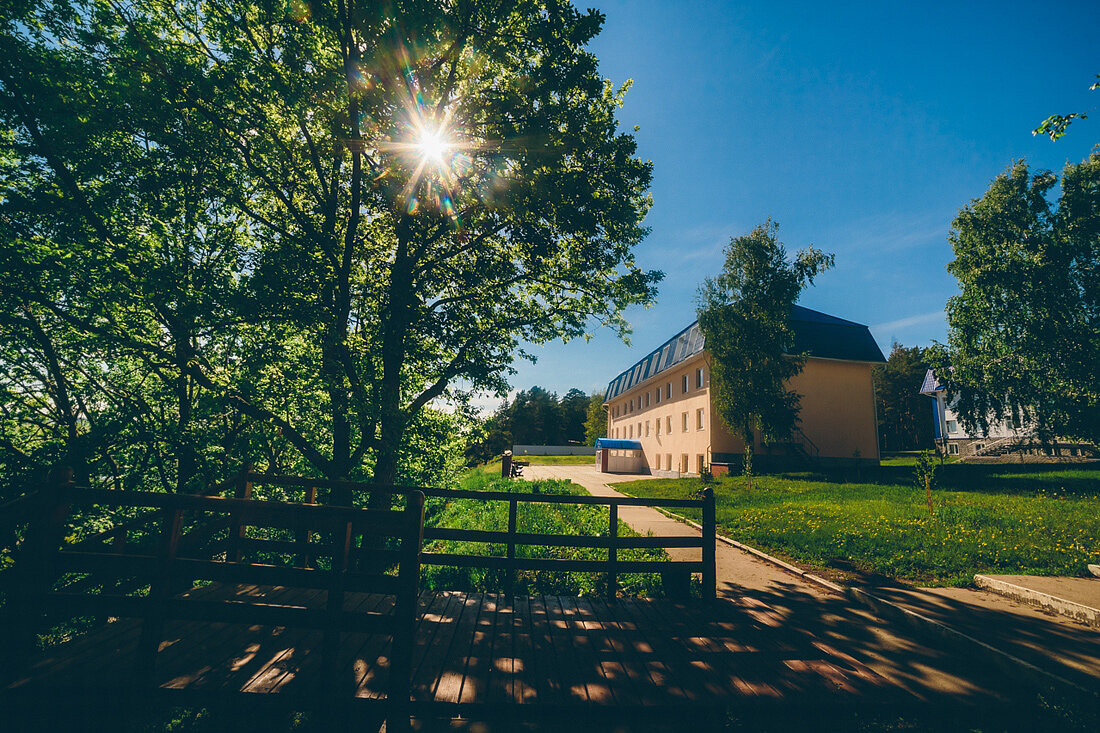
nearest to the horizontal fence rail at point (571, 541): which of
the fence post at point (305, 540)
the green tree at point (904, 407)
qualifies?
the fence post at point (305, 540)

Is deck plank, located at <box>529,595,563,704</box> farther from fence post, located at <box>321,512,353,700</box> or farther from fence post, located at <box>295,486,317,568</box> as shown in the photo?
fence post, located at <box>295,486,317,568</box>

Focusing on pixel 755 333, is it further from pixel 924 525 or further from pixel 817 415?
pixel 924 525

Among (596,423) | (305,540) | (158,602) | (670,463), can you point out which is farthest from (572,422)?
(158,602)

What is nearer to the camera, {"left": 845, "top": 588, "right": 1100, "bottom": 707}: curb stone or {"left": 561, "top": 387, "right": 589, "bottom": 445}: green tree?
Result: {"left": 845, "top": 588, "right": 1100, "bottom": 707}: curb stone

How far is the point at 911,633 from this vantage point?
4953mm

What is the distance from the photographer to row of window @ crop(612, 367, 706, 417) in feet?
90.3

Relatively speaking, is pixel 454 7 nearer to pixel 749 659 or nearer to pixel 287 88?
pixel 287 88

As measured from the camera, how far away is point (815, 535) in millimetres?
9516

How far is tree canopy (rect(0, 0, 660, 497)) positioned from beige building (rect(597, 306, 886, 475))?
19.5 meters

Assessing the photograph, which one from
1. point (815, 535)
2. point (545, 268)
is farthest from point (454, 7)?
point (815, 535)

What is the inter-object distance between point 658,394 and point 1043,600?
94.7ft

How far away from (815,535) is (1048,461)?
30.6m

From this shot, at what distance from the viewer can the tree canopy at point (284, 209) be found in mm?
5699

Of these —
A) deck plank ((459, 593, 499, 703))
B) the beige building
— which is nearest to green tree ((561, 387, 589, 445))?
the beige building
